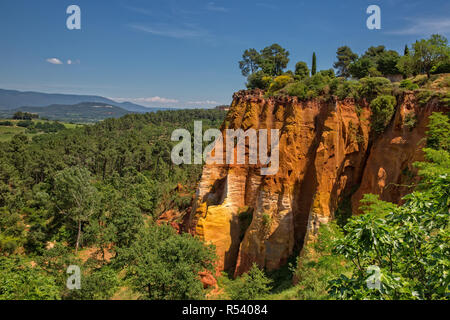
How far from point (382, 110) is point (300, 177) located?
7735mm

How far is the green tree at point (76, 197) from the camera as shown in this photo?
3381 centimetres

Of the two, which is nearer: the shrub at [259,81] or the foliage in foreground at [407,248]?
the foliage in foreground at [407,248]

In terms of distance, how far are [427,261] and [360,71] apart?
109ft

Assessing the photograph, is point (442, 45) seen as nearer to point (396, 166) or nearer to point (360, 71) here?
point (360, 71)

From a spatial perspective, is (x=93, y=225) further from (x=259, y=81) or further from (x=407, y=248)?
(x=407, y=248)

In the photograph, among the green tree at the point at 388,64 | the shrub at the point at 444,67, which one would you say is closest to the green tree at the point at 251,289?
the shrub at the point at 444,67

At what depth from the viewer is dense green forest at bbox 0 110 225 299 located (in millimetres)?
14953

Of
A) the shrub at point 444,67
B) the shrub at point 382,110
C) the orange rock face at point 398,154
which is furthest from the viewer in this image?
the shrub at point 444,67

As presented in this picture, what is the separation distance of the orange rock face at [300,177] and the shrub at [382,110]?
70 centimetres

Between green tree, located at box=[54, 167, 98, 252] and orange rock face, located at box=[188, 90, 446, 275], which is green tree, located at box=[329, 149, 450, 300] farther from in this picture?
green tree, located at box=[54, 167, 98, 252]

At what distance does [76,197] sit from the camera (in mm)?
34094

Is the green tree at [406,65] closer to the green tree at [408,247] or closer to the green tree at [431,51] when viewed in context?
the green tree at [431,51]

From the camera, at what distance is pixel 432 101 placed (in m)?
17.2
